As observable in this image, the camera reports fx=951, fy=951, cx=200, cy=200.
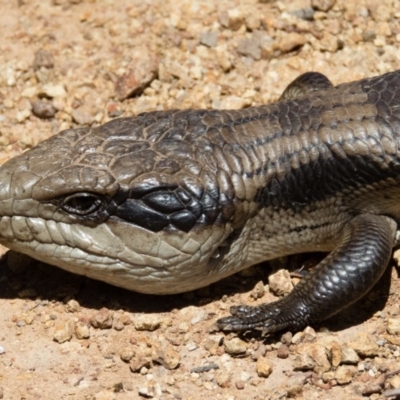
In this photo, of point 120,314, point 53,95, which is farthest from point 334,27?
point 120,314

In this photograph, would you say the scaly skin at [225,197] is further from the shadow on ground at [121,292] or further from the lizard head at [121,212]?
the shadow on ground at [121,292]

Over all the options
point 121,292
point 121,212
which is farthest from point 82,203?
point 121,292

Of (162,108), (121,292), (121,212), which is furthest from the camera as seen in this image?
(162,108)

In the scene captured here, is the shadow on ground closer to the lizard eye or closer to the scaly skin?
the scaly skin

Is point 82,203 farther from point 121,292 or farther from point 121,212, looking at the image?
point 121,292

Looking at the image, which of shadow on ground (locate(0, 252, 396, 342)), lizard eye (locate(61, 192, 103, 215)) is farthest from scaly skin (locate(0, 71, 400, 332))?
shadow on ground (locate(0, 252, 396, 342))

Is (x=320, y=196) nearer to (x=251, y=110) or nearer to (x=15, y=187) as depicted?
(x=251, y=110)

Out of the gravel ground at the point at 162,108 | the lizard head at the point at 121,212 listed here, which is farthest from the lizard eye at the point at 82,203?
the gravel ground at the point at 162,108

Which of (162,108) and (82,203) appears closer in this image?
(82,203)
